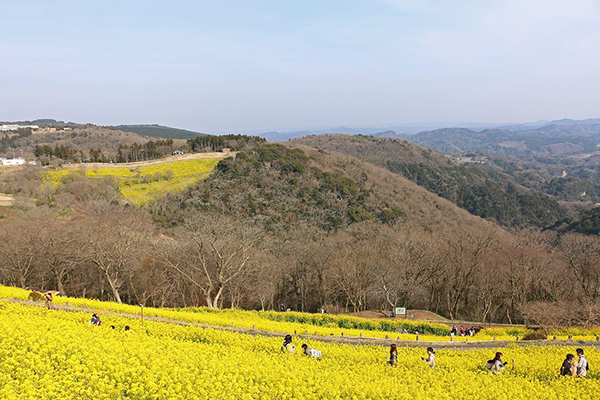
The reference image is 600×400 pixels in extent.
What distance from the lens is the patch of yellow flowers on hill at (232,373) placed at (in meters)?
9.09

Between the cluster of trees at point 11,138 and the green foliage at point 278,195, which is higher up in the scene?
the cluster of trees at point 11,138

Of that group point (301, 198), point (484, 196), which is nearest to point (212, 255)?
point (301, 198)

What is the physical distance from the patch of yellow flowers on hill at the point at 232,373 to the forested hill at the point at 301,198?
54803 millimetres

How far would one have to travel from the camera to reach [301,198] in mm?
85375

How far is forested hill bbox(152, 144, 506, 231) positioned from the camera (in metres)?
75.2

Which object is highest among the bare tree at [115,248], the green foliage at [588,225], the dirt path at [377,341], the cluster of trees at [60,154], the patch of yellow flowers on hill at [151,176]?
the cluster of trees at [60,154]

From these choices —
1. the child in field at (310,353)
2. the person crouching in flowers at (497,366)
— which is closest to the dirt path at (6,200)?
the child in field at (310,353)

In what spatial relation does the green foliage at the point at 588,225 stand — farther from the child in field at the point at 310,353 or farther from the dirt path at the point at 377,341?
the child in field at the point at 310,353

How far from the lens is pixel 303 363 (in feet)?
46.3

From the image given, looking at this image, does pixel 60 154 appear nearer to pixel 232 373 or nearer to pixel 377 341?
pixel 377 341

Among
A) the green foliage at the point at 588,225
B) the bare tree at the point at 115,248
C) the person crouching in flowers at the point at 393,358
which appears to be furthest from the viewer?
the green foliage at the point at 588,225

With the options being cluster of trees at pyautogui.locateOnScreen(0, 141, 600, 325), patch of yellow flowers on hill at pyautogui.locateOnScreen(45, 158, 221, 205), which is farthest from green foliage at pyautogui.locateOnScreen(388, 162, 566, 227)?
patch of yellow flowers on hill at pyautogui.locateOnScreen(45, 158, 221, 205)

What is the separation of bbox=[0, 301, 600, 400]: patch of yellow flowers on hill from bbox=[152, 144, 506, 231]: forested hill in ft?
180

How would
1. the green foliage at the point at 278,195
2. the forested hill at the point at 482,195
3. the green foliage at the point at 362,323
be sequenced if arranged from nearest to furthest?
the green foliage at the point at 362,323 → the green foliage at the point at 278,195 → the forested hill at the point at 482,195
